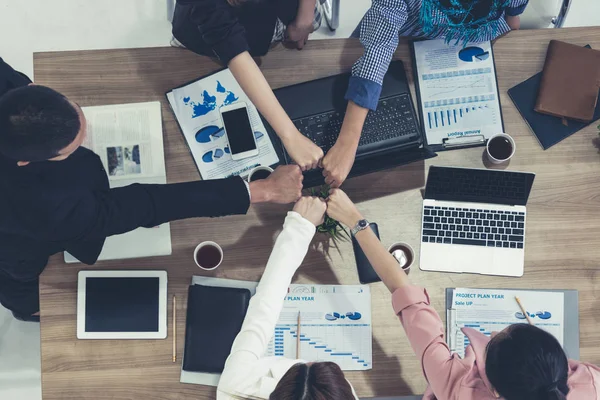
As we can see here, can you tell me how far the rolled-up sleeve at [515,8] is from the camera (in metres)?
1.64

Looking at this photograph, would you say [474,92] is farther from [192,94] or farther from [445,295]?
[192,94]

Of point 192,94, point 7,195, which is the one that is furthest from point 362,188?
point 7,195

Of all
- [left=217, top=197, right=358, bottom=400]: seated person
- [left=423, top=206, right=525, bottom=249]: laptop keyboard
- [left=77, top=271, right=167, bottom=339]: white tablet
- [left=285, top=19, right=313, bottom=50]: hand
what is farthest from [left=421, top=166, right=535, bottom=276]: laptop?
[left=77, top=271, right=167, bottom=339]: white tablet

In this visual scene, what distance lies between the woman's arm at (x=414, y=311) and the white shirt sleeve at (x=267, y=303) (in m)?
0.12

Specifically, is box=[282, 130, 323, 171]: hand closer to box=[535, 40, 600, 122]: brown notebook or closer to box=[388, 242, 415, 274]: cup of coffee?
box=[388, 242, 415, 274]: cup of coffee

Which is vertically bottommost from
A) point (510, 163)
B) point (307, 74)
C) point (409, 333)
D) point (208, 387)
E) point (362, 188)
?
point (208, 387)

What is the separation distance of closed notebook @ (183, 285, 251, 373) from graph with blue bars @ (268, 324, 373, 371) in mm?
127

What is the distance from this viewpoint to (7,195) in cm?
132

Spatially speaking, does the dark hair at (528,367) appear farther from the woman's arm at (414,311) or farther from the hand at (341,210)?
the hand at (341,210)

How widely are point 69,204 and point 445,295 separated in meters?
1.03

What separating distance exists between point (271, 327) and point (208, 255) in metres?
0.28

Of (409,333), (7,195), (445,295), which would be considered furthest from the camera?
(445,295)

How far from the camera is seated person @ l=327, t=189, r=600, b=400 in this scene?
123 cm

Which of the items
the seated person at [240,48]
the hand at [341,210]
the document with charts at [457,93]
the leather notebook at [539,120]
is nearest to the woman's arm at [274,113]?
the seated person at [240,48]
